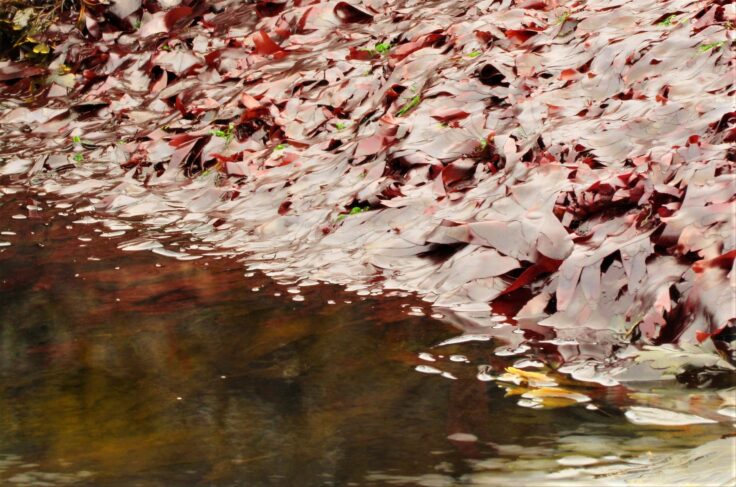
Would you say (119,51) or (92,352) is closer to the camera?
(92,352)

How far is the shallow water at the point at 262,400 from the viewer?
204cm

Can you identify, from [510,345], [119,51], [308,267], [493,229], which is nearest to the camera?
[510,345]

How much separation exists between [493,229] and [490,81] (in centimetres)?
163

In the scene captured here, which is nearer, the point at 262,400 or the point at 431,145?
the point at 262,400

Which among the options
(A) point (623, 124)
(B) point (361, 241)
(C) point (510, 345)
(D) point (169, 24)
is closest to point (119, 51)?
(D) point (169, 24)

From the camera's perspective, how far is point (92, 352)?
2984mm

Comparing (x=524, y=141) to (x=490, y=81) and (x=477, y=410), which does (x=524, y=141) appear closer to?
(x=490, y=81)

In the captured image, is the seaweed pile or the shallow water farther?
the seaweed pile

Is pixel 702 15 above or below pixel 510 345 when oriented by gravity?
above

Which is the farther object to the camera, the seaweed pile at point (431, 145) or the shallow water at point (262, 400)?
the seaweed pile at point (431, 145)

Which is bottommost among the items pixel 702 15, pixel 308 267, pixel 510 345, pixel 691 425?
pixel 308 267

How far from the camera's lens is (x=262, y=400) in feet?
8.13

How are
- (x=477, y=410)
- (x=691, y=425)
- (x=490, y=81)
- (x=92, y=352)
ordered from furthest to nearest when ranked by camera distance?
(x=490, y=81) → (x=92, y=352) → (x=477, y=410) → (x=691, y=425)

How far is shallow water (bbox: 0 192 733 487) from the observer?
2041 millimetres
